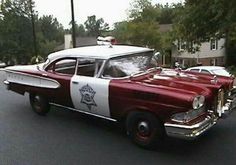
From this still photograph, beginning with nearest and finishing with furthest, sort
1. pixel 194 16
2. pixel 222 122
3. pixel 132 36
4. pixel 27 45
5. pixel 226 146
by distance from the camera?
pixel 226 146, pixel 222 122, pixel 194 16, pixel 132 36, pixel 27 45

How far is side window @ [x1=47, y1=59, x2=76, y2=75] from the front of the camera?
634cm

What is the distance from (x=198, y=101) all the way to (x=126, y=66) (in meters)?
1.48

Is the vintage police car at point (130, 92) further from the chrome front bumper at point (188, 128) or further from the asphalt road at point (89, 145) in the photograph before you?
the asphalt road at point (89, 145)

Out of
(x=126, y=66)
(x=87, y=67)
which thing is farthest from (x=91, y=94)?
(x=126, y=66)

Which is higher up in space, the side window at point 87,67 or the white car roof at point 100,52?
the white car roof at point 100,52

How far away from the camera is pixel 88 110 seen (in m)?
6.01

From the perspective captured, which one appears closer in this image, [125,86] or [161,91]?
[161,91]

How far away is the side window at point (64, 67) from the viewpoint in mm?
6344

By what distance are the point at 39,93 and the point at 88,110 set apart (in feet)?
4.21

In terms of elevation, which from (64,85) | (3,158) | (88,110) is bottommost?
(3,158)

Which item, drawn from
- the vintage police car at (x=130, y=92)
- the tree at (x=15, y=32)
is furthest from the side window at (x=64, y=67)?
the tree at (x=15, y=32)

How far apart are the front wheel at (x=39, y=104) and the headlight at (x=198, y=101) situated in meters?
3.09

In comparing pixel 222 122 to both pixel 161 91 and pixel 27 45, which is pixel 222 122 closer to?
pixel 161 91

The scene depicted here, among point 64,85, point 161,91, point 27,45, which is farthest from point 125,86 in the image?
point 27,45
